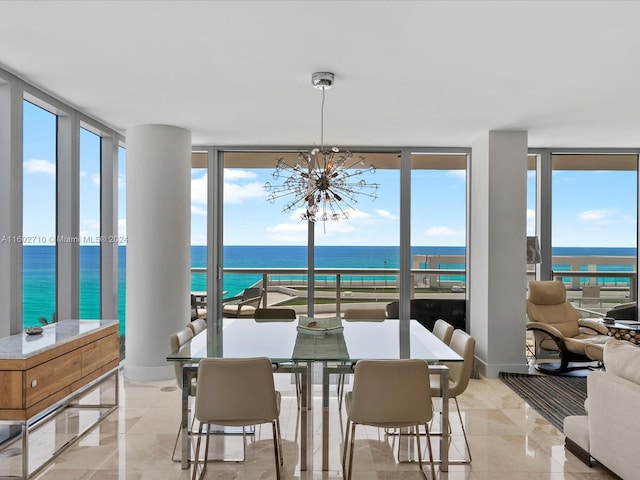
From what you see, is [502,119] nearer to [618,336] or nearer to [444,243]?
[444,243]

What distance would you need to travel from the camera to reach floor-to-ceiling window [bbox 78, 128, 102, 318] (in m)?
4.92

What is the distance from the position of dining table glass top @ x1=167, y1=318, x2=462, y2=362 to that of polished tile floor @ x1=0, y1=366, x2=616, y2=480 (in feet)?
2.43

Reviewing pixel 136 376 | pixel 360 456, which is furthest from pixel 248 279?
pixel 360 456

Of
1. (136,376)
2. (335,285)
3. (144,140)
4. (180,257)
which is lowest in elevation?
(136,376)

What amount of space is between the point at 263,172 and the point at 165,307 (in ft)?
7.19

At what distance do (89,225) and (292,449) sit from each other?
3.20 metres

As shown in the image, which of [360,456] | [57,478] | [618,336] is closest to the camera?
[57,478]

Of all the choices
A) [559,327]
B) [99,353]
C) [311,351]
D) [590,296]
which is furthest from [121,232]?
[590,296]

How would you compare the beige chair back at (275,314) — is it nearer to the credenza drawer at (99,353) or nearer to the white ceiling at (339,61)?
the credenza drawer at (99,353)

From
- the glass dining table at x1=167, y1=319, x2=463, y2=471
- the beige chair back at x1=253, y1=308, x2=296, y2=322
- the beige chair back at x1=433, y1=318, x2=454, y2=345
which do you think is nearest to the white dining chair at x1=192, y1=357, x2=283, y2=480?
the glass dining table at x1=167, y1=319, x2=463, y2=471

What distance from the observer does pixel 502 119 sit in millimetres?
4883

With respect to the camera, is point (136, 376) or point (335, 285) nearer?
point (136, 376)

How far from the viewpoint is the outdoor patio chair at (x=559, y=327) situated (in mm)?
5258

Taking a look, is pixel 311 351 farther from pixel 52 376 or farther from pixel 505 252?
pixel 505 252
